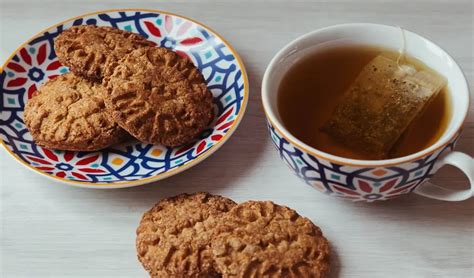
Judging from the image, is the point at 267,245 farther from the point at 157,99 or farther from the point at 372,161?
the point at 157,99

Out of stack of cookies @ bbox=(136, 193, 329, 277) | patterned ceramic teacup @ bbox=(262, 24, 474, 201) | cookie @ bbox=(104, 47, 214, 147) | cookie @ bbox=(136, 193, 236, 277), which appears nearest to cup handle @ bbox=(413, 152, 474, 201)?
patterned ceramic teacup @ bbox=(262, 24, 474, 201)

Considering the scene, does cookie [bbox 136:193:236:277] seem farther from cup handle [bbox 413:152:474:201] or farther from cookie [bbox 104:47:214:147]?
cup handle [bbox 413:152:474:201]

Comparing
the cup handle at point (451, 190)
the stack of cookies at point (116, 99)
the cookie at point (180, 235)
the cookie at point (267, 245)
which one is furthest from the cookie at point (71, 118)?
the cup handle at point (451, 190)

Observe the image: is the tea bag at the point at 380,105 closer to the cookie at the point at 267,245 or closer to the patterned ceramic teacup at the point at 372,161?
the patterned ceramic teacup at the point at 372,161

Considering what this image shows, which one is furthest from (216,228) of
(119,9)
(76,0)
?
(76,0)

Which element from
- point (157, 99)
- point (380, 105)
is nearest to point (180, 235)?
point (157, 99)

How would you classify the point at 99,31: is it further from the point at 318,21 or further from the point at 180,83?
the point at 318,21

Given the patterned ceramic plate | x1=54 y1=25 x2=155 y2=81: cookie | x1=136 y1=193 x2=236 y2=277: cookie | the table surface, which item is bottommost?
the table surface
